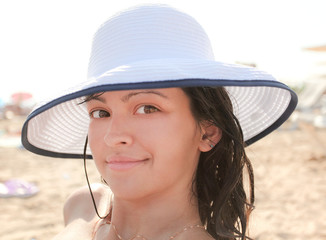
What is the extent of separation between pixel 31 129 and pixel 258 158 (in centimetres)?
544

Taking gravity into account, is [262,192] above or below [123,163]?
below

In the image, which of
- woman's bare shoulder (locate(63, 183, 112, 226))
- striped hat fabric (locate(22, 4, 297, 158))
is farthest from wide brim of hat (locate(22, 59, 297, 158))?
woman's bare shoulder (locate(63, 183, 112, 226))

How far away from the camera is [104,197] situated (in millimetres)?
2055

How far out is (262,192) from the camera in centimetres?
453

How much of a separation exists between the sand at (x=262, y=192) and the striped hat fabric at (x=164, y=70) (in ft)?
1.89

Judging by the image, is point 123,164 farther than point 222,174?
No

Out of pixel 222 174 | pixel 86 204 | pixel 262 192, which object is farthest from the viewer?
pixel 262 192

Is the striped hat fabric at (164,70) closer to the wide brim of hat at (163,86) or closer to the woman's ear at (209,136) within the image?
the wide brim of hat at (163,86)

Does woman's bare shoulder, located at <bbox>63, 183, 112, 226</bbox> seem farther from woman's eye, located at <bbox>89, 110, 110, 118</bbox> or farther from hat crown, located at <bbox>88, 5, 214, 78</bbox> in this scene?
hat crown, located at <bbox>88, 5, 214, 78</bbox>

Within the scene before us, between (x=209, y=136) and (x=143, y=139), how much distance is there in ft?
1.25

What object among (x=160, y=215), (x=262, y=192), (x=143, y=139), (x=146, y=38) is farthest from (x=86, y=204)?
(x=262, y=192)

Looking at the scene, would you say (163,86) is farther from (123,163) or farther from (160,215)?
(160,215)

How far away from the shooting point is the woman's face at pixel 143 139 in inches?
51.6

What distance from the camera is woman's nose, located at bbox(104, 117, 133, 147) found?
1302 millimetres
